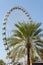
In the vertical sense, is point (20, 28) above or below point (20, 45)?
above

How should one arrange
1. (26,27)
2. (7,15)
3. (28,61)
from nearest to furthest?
(28,61), (26,27), (7,15)

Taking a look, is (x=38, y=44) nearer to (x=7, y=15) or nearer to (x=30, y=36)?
(x=30, y=36)

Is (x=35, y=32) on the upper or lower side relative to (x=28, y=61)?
upper

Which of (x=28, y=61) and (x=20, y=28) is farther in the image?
(x=20, y=28)

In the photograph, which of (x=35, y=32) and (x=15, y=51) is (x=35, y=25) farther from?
(x=15, y=51)

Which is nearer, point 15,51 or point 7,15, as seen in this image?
point 15,51

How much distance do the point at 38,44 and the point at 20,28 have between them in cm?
290

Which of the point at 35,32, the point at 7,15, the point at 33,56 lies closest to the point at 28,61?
the point at 33,56

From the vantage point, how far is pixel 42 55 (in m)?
27.7

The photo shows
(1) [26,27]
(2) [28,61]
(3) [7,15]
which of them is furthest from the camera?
(3) [7,15]

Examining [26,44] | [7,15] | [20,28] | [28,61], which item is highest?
[7,15]

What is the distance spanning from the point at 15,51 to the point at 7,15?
60.5 feet

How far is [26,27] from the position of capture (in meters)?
28.5

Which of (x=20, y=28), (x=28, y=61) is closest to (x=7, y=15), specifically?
(x=20, y=28)
